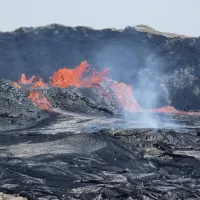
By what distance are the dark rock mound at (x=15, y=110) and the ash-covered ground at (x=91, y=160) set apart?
64mm

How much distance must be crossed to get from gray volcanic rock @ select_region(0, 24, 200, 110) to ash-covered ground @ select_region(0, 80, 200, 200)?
26.0 m

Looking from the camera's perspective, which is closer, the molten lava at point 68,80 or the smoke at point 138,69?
the molten lava at point 68,80

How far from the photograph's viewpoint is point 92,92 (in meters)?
32.5

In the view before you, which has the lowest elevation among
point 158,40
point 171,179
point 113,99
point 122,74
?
point 171,179

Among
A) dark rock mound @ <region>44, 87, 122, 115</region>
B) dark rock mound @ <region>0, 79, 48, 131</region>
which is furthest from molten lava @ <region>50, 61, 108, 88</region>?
dark rock mound @ <region>0, 79, 48, 131</region>

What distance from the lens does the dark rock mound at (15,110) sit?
74.0 feet

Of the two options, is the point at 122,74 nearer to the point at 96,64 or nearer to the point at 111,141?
the point at 96,64

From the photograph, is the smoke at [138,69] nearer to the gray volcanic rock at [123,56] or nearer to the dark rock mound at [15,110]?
the gray volcanic rock at [123,56]

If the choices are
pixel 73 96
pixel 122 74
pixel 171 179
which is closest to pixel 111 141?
pixel 171 179

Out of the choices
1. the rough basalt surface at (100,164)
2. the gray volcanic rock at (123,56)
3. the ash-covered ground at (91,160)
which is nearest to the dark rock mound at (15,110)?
the ash-covered ground at (91,160)

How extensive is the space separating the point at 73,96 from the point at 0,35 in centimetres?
4191

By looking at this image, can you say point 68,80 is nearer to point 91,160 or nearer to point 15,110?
point 15,110

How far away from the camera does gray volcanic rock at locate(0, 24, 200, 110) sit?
48.6 m

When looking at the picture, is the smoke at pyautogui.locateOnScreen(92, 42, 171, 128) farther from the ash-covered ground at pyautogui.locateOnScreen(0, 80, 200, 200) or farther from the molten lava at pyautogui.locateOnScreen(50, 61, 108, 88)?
the ash-covered ground at pyautogui.locateOnScreen(0, 80, 200, 200)
